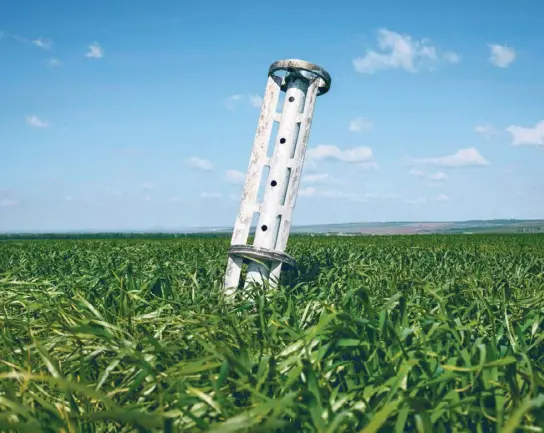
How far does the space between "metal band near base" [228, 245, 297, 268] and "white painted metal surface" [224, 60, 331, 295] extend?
0.02m

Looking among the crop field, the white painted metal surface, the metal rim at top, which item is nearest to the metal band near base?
the white painted metal surface

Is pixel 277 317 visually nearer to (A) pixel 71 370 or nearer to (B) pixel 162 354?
(B) pixel 162 354

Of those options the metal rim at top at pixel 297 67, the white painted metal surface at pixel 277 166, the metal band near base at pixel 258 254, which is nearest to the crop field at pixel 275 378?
the metal band near base at pixel 258 254

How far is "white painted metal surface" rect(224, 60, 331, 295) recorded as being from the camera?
4715 millimetres

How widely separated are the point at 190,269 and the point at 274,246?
1.36 metres

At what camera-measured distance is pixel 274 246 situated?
477 centimetres

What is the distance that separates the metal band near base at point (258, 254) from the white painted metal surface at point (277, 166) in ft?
0.08

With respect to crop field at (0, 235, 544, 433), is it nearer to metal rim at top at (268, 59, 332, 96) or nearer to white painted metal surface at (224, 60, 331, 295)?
white painted metal surface at (224, 60, 331, 295)

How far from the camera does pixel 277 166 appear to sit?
4.77m

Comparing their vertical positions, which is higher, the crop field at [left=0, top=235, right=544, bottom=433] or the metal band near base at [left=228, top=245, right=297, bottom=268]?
the metal band near base at [left=228, top=245, right=297, bottom=268]

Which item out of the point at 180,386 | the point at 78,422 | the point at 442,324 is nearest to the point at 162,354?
the point at 180,386

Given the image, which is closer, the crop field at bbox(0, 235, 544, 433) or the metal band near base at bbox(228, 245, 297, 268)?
the crop field at bbox(0, 235, 544, 433)

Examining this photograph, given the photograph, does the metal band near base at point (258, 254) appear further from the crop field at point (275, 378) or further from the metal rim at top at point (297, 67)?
the metal rim at top at point (297, 67)

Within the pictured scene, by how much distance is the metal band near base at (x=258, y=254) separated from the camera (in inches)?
178
